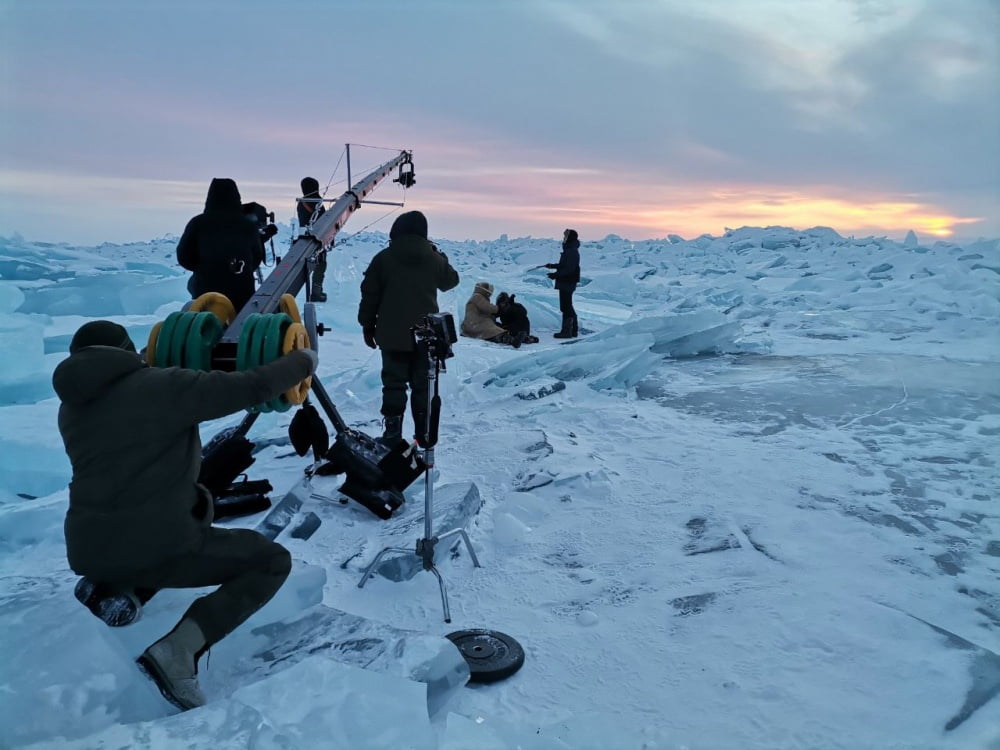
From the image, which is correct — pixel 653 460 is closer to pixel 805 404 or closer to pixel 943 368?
pixel 805 404

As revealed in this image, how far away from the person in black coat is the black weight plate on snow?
8.36 feet

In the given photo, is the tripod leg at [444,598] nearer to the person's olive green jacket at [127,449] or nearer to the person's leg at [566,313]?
the person's olive green jacket at [127,449]

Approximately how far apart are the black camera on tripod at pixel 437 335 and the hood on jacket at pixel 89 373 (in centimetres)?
122

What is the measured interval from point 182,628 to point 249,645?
1.29 ft

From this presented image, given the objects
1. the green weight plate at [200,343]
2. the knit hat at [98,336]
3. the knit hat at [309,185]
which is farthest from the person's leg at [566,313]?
the knit hat at [98,336]

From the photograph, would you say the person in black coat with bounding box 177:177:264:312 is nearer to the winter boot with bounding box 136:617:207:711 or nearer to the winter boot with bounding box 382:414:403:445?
the winter boot with bounding box 382:414:403:445

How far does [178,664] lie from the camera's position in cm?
199

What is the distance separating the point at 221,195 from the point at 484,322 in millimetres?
6477

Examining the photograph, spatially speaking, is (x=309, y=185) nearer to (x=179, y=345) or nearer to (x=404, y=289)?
(x=404, y=289)

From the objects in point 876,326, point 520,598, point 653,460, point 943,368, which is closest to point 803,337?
point 876,326

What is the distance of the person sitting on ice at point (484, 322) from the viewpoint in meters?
10.2

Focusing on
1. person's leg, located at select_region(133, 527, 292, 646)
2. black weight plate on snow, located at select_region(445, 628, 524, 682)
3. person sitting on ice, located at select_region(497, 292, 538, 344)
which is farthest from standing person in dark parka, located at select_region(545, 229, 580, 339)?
person's leg, located at select_region(133, 527, 292, 646)

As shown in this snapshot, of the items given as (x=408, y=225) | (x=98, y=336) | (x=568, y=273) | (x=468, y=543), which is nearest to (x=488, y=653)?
(x=468, y=543)

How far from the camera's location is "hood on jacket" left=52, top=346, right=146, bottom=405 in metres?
1.87
